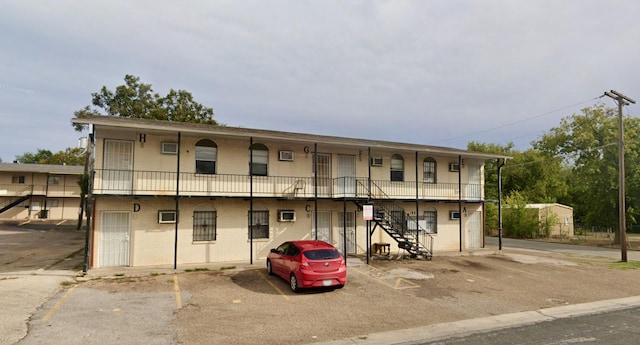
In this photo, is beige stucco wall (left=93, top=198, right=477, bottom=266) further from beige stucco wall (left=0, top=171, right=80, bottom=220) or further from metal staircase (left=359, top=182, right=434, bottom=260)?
beige stucco wall (left=0, top=171, right=80, bottom=220)

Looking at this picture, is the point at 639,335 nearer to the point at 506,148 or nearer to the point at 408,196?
the point at 408,196

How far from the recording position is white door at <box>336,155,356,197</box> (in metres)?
19.2

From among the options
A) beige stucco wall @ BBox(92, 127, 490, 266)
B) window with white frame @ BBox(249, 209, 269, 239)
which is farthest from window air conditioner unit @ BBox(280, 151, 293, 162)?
window with white frame @ BBox(249, 209, 269, 239)

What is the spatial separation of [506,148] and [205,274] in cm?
5628

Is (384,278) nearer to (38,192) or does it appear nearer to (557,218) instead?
(557,218)

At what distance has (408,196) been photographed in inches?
823

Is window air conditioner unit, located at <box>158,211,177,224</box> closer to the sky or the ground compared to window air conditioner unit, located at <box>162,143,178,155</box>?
closer to the ground

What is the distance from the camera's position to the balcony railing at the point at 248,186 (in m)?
15.4

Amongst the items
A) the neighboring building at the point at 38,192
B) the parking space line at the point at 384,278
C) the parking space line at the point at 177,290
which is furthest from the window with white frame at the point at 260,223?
the neighboring building at the point at 38,192

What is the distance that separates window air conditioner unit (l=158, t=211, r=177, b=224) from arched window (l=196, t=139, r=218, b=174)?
6.88 feet

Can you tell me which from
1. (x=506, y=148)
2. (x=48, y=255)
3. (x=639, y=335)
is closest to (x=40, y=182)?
(x=48, y=255)

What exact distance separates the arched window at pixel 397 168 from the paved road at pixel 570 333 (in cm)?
1213

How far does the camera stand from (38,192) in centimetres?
4031

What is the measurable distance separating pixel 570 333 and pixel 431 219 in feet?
44.1
